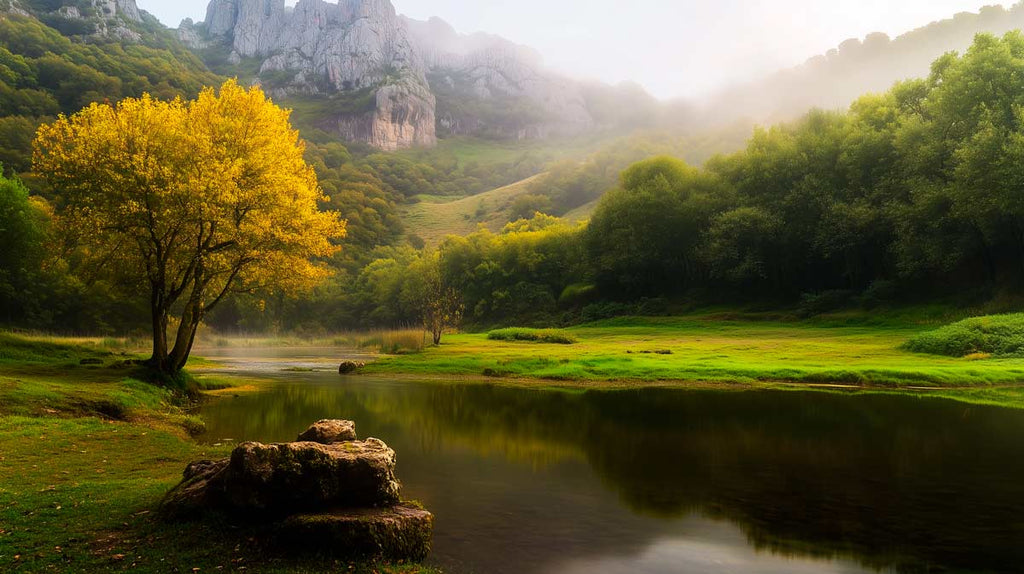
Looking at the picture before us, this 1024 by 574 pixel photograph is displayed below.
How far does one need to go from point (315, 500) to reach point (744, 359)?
3519 cm

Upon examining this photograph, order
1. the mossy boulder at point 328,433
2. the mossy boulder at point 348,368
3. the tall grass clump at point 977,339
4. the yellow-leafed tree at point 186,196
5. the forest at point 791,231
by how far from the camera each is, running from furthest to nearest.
Answer: the forest at point 791,231, the mossy boulder at point 348,368, the tall grass clump at point 977,339, the yellow-leafed tree at point 186,196, the mossy boulder at point 328,433

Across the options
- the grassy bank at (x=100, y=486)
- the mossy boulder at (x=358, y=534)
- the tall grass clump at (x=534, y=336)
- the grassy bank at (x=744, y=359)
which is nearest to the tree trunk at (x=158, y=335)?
the grassy bank at (x=100, y=486)

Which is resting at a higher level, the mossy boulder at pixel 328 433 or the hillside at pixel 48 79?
the hillside at pixel 48 79

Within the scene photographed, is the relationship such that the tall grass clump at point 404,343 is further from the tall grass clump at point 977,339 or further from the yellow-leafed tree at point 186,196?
the tall grass clump at point 977,339

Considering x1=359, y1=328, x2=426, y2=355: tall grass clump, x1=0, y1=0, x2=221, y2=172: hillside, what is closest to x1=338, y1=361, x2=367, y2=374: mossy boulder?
x1=359, y1=328, x2=426, y2=355: tall grass clump

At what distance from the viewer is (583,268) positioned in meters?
102

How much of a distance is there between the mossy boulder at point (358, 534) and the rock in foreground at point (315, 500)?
0.5 inches

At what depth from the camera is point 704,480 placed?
46.8ft

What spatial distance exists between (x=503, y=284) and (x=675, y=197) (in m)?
38.1

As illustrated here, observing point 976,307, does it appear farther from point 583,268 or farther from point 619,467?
point 583,268

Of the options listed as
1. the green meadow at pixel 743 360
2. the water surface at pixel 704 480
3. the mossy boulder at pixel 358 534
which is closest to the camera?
the mossy boulder at pixel 358 534

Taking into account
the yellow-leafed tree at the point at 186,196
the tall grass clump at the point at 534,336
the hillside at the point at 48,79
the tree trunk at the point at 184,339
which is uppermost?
the hillside at the point at 48,79

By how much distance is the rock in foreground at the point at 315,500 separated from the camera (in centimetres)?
883

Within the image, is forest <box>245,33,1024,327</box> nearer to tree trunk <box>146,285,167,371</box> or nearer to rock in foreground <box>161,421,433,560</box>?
rock in foreground <box>161,421,433,560</box>
